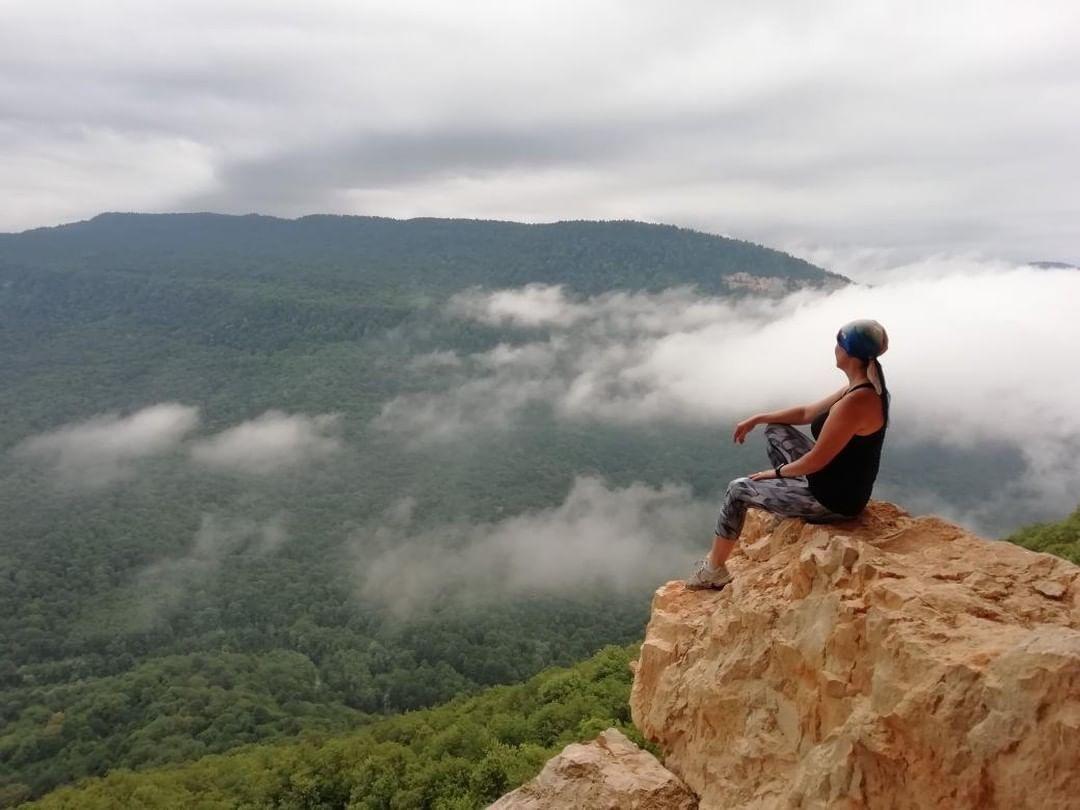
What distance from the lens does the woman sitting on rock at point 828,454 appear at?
819 cm

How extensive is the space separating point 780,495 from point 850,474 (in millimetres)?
959

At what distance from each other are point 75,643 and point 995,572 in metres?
135

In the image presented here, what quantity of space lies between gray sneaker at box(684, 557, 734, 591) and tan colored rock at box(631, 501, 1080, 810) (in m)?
0.18

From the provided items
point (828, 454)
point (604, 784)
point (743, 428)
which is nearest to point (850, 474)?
point (828, 454)

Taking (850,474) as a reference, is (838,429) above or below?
above

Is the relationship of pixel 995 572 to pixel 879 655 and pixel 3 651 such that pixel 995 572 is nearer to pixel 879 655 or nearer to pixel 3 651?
pixel 879 655

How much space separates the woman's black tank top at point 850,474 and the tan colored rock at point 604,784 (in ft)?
13.4

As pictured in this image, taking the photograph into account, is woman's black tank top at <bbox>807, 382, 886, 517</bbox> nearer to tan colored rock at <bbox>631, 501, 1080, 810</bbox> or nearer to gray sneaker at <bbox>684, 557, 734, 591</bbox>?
tan colored rock at <bbox>631, 501, 1080, 810</bbox>

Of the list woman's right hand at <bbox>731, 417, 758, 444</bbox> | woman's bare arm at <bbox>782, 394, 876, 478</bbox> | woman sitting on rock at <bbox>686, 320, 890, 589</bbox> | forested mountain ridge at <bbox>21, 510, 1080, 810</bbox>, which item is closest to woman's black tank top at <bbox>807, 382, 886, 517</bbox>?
woman sitting on rock at <bbox>686, 320, 890, 589</bbox>

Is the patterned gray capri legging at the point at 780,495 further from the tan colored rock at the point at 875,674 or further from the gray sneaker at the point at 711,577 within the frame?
the gray sneaker at the point at 711,577

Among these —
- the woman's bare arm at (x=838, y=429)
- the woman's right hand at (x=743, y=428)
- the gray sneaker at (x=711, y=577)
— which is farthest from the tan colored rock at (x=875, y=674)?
the woman's right hand at (x=743, y=428)

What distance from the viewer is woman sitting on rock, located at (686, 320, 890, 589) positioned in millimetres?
8188

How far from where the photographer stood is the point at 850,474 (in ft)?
28.7

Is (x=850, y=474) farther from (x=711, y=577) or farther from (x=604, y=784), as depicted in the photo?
(x=604, y=784)
